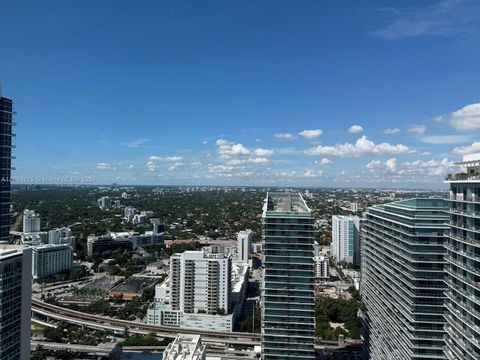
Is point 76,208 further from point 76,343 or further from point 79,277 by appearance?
point 76,343

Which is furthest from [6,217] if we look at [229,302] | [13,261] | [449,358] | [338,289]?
[338,289]

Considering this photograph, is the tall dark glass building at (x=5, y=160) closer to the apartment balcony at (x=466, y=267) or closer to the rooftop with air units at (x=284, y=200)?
the rooftop with air units at (x=284, y=200)

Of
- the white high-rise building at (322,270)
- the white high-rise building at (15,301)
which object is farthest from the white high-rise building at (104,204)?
the white high-rise building at (15,301)

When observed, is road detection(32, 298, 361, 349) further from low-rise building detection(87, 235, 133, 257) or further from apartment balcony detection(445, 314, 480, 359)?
low-rise building detection(87, 235, 133, 257)

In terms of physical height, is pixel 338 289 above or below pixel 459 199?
below

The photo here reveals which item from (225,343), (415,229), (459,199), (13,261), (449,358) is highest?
(459,199)

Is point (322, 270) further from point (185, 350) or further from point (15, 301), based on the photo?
point (15, 301)
